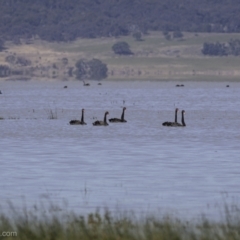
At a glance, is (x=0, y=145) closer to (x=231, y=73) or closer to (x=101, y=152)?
(x=101, y=152)

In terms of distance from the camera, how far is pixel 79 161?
2548 cm

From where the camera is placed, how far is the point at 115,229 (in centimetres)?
1348

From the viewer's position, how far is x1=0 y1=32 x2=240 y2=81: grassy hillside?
164 meters

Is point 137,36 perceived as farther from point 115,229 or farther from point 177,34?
point 115,229

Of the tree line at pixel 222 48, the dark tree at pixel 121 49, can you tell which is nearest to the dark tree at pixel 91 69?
the dark tree at pixel 121 49

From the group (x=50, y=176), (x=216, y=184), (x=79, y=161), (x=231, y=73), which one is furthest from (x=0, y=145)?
(x=231, y=73)

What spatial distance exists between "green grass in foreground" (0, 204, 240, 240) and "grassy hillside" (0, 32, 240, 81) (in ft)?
462

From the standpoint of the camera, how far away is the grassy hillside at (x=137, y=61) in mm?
164500

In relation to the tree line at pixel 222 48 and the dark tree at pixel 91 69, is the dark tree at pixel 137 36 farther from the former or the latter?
the dark tree at pixel 91 69

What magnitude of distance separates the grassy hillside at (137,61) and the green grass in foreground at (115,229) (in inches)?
5543

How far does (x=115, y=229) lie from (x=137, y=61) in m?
155

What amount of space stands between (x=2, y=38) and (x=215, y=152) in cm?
16866

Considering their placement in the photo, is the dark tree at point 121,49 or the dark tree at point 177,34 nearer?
the dark tree at point 121,49

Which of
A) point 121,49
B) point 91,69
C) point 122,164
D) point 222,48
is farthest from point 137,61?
point 122,164
